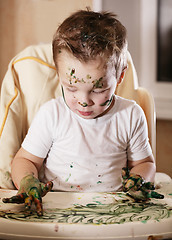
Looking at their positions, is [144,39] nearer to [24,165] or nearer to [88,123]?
[88,123]

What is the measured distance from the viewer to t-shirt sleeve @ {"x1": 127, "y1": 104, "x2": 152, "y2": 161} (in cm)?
101

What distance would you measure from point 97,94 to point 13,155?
0.32 meters

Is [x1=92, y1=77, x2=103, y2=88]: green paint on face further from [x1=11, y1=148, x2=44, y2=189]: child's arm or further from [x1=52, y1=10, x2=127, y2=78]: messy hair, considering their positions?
[x1=11, y1=148, x2=44, y2=189]: child's arm

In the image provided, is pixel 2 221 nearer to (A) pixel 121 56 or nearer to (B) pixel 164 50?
(A) pixel 121 56

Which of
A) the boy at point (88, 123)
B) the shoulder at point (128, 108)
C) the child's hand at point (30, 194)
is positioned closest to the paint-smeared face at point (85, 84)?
the boy at point (88, 123)

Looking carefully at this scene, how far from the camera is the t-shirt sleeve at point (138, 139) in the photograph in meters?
1.01

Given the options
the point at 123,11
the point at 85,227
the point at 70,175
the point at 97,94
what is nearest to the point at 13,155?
the point at 70,175

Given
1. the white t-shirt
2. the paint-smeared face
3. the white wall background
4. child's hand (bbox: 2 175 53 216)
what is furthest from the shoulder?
the white wall background

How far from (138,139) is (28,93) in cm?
35

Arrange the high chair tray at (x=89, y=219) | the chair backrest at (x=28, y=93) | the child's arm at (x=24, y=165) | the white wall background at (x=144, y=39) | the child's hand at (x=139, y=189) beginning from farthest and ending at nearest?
the white wall background at (x=144, y=39) < the chair backrest at (x=28, y=93) < the child's arm at (x=24, y=165) < the child's hand at (x=139, y=189) < the high chair tray at (x=89, y=219)

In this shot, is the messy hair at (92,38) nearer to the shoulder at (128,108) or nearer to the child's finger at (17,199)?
the shoulder at (128,108)

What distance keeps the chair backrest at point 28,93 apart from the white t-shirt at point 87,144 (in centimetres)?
8

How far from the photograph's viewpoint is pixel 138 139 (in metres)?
1.01

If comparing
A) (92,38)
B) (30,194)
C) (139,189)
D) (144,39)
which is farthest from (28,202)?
(144,39)
